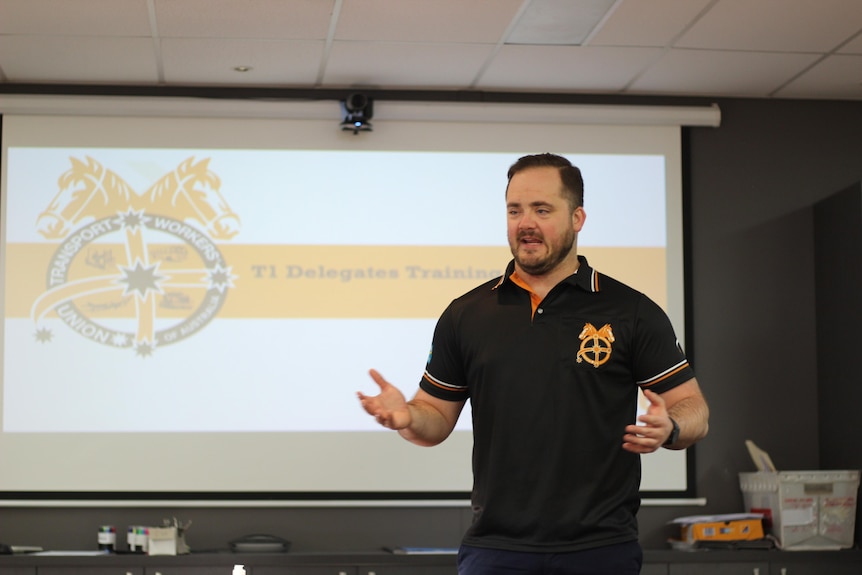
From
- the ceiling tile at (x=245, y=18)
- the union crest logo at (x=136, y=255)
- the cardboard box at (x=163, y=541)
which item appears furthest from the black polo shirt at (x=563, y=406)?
the union crest logo at (x=136, y=255)

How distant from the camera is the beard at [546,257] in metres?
2.39

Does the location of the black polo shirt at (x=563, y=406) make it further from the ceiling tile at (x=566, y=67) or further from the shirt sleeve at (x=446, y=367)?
the ceiling tile at (x=566, y=67)

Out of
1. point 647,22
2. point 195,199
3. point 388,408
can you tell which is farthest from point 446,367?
point 195,199

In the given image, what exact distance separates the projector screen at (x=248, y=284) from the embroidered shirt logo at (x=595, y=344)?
2.86m

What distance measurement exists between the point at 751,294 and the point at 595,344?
336 centimetres

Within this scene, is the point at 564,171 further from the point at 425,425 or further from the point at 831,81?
the point at 831,81

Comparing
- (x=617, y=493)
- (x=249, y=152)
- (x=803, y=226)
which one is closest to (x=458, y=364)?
(x=617, y=493)

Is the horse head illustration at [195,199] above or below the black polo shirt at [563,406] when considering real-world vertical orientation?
above

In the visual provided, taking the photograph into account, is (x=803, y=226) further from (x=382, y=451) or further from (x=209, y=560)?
(x=209, y=560)

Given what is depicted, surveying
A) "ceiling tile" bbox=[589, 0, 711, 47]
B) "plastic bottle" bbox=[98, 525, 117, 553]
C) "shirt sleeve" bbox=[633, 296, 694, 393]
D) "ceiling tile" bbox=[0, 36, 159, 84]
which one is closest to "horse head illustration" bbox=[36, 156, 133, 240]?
"ceiling tile" bbox=[0, 36, 159, 84]

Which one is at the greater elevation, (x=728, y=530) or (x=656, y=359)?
(x=656, y=359)

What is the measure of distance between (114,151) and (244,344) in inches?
44.1

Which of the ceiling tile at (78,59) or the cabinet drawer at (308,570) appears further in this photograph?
the cabinet drawer at (308,570)

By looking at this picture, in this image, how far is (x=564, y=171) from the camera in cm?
244
